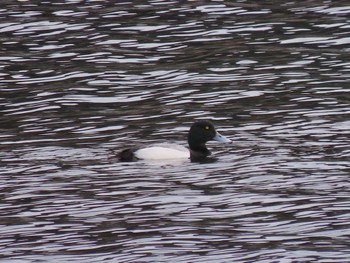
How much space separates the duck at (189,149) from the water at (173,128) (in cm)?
18

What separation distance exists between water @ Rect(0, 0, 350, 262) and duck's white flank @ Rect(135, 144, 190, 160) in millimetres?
155

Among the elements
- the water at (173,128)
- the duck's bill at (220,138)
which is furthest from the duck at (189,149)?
the water at (173,128)

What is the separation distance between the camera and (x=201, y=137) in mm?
19234

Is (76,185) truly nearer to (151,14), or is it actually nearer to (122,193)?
(122,193)

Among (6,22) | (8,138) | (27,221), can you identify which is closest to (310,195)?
(27,221)

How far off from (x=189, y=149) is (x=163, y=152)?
2.66 feet

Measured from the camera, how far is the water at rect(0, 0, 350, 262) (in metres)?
13.7

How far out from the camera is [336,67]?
76.4ft

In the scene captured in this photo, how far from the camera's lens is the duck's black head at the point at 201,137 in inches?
748

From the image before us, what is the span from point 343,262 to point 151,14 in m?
16.2

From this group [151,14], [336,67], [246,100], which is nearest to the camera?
[246,100]

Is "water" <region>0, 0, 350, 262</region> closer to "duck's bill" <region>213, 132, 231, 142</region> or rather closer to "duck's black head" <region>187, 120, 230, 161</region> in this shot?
"duck's bill" <region>213, 132, 231, 142</region>

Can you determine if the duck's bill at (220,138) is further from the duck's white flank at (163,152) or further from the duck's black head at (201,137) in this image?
the duck's white flank at (163,152)

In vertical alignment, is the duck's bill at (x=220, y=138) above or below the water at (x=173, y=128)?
below
